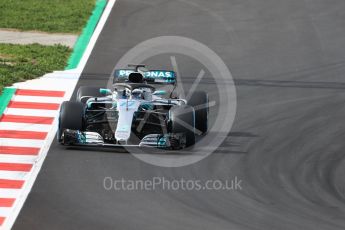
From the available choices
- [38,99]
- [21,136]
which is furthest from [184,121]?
[38,99]

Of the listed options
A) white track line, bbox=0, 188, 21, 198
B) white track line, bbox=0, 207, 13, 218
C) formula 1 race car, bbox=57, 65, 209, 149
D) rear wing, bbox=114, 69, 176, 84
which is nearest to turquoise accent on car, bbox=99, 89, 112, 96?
formula 1 race car, bbox=57, 65, 209, 149

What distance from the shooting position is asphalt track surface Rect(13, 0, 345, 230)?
17.1m

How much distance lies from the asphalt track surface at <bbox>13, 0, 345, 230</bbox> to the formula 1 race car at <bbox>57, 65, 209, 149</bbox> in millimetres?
370

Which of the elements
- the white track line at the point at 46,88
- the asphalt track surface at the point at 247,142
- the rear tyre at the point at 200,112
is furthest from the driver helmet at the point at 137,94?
the white track line at the point at 46,88

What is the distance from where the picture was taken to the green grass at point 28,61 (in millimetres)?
25359

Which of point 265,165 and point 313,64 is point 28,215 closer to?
point 265,165

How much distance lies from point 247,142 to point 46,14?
37.3 feet

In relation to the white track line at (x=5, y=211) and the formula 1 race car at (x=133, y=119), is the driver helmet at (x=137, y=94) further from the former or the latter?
the white track line at (x=5, y=211)

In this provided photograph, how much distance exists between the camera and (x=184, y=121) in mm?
20375

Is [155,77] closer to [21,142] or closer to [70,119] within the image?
[70,119]

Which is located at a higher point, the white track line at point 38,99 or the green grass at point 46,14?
the green grass at point 46,14

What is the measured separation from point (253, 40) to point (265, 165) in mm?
9333

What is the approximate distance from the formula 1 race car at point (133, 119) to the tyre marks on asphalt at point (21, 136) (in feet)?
2.74

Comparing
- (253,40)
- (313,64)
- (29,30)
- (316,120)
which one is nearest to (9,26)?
(29,30)
